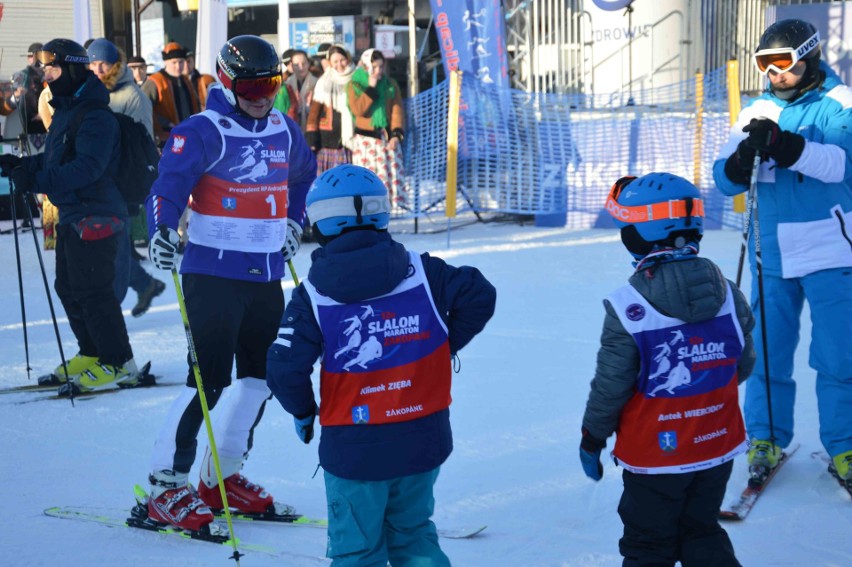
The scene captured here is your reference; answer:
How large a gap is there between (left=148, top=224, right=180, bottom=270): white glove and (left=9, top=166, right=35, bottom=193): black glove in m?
2.03

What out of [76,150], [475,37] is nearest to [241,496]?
[76,150]

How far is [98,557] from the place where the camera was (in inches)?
151

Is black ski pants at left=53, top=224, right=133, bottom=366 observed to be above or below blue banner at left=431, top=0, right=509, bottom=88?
below

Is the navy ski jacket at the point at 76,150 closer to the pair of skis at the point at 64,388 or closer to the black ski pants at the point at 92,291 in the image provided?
the black ski pants at the point at 92,291

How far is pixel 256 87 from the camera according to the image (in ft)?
13.3

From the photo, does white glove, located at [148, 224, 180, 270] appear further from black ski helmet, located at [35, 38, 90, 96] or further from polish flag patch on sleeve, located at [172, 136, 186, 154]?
black ski helmet, located at [35, 38, 90, 96]

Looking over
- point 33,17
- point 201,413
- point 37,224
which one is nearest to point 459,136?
point 37,224

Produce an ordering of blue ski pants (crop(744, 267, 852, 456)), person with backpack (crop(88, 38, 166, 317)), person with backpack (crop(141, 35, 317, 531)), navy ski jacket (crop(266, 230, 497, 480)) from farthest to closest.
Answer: person with backpack (crop(88, 38, 166, 317)), blue ski pants (crop(744, 267, 852, 456)), person with backpack (crop(141, 35, 317, 531)), navy ski jacket (crop(266, 230, 497, 480))

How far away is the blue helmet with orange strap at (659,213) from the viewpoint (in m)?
3.10

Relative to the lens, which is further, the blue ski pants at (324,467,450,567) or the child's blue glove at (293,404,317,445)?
the child's blue glove at (293,404,317,445)

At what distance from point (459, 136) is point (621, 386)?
8.94 metres

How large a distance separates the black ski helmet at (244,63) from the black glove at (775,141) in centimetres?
186

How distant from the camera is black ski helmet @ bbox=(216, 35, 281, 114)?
398cm

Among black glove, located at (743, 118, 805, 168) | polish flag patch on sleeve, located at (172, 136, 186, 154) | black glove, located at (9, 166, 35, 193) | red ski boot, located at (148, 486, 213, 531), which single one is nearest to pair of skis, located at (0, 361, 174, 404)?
black glove, located at (9, 166, 35, 193)
